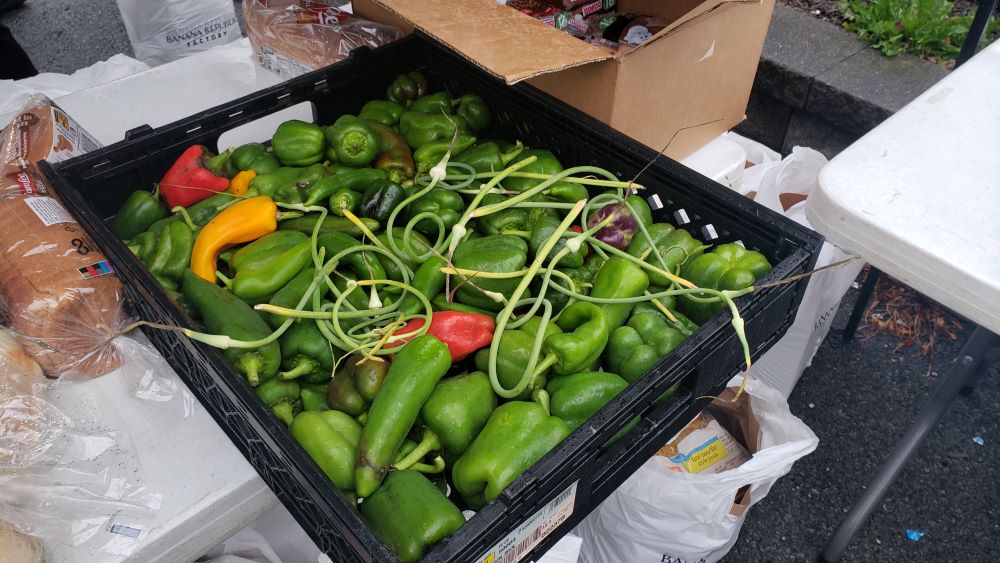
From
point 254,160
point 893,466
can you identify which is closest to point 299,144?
point 254,160

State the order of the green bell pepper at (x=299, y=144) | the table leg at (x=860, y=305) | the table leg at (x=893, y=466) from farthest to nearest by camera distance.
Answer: the table leg at (x=860, y=305) → the table leg at (x=893, y=466) → the green bell pepper at (x=299, y=144)

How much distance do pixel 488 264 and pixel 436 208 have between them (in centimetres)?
18

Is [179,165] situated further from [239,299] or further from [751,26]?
[751,26]

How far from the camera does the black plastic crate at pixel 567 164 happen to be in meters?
0.78

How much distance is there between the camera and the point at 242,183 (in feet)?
4.17

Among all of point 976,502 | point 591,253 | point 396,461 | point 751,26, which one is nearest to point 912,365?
point 976,502

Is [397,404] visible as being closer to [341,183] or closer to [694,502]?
[341,183]

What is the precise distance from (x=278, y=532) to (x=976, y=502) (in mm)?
1555

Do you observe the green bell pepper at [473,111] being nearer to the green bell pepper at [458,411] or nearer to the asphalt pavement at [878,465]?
the green bell pepper at [458,411]

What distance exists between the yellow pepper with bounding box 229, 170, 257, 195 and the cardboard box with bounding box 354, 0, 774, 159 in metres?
0.37

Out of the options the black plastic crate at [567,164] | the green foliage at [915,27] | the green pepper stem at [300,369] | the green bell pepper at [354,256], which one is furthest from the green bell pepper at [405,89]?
the green foliage at [915,27]

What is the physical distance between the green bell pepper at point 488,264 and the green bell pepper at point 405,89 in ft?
1.79

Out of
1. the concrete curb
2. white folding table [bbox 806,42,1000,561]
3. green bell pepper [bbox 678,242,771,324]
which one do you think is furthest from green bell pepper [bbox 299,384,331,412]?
the concrete curb

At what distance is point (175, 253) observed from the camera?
114cm
